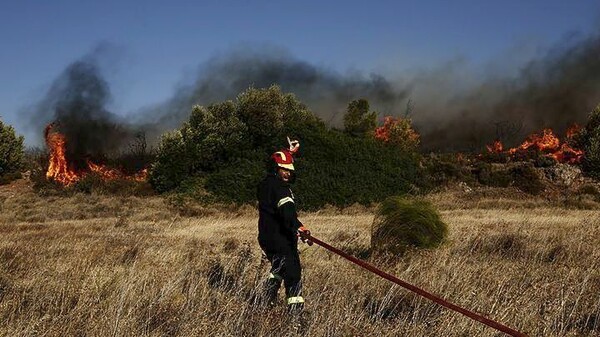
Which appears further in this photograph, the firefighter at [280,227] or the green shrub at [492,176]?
the green shrub at [492,176]

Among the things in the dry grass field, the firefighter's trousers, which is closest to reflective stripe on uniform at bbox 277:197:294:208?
the firefighter's trousers

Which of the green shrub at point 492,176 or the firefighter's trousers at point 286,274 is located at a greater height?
the firefighter's trousers at point 286,274

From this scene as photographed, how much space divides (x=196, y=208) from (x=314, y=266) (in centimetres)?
1920

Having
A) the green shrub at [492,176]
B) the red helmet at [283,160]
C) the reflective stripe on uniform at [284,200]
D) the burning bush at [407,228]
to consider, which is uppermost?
the red helmet at [283,160]

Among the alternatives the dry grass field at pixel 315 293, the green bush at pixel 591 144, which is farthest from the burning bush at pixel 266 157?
the dry grass field at pixel 315 293

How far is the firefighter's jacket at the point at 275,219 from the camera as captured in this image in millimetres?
5914

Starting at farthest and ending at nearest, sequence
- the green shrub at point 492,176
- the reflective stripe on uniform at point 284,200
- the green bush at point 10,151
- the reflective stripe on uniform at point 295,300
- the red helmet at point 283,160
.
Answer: the green bush at point 10,151 < the green shrub at point 492,176 < the red helmet at point 283,160 < the reflective stripe on uniform at point 284,200 < the reflective stripe on uniform at point 295,300

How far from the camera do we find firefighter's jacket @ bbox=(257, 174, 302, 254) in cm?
591

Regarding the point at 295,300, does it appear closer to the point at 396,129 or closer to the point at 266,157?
the point at 266,157

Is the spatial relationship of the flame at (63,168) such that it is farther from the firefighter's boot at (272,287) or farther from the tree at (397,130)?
the firefighter's boot at (272,287)

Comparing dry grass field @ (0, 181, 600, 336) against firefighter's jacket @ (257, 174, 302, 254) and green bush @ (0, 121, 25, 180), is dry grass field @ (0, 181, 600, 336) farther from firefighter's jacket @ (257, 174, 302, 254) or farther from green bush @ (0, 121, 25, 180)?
green bush @ (0, 121, 25, 180)

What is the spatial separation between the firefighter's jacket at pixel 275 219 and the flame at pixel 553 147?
37989mm

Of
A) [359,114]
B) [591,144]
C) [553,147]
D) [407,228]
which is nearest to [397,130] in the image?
[359,114]

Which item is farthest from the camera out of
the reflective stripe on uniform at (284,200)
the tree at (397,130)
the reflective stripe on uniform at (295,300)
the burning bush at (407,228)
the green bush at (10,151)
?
the tree at (397,130)
